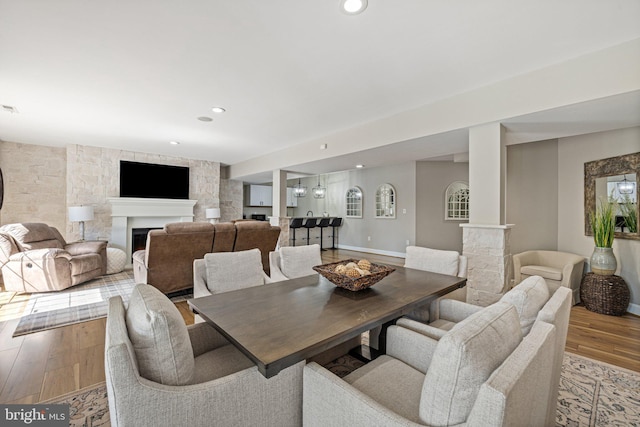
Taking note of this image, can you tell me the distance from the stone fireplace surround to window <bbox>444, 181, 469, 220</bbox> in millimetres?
6088

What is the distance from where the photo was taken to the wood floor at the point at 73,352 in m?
1.87

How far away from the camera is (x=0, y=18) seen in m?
1.85

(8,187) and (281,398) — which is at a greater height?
(8,187)

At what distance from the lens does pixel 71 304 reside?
3.43 m

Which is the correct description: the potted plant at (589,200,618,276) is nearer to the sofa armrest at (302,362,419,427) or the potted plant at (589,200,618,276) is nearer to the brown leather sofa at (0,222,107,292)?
the sofa armrest at (302,362,419,427)

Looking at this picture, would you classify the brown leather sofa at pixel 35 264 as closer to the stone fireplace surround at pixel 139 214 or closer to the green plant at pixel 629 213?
the stone fireplace surround at pixel 139 214

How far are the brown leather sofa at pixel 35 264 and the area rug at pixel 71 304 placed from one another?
0.16 meters

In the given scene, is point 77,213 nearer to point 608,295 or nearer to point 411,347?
point 411,347

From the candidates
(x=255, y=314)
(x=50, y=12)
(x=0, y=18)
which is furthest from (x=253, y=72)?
(x=255, y=314)

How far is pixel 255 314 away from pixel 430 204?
623 centimetres

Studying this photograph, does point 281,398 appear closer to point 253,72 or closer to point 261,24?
point 261,24

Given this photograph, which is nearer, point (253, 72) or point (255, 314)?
point (255, 314)

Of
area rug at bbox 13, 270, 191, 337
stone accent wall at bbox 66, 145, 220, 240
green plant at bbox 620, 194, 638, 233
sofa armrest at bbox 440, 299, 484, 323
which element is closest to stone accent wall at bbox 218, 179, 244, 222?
stone accent wall at bbox 66, 145, 220, 240

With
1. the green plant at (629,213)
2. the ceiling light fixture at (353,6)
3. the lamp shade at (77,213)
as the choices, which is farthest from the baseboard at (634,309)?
the lamp shade at (77,213)
